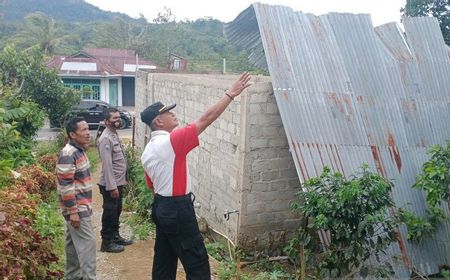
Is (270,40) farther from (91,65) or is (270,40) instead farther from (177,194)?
(91,65)

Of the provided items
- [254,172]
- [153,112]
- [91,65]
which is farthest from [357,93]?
[91,65]

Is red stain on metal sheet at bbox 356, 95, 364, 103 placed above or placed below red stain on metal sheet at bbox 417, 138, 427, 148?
above

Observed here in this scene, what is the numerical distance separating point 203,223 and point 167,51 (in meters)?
39.3

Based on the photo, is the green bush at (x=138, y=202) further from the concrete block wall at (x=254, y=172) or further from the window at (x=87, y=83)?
the window at (x=87, y=83)

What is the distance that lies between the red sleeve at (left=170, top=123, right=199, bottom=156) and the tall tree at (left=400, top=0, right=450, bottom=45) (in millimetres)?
12610

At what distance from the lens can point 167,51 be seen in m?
44.8

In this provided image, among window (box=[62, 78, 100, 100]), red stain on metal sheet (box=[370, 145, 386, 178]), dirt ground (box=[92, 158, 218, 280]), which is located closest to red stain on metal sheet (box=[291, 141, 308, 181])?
red stain on metal sheet (box=[370, 145, 386, 178])

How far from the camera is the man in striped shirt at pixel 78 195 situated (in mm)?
4152

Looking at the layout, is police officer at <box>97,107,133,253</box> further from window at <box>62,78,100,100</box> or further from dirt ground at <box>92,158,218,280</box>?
window at <box>62,78,100,100</box>

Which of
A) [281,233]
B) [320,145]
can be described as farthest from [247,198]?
[320,145]

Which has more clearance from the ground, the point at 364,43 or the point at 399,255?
the point at 364,43

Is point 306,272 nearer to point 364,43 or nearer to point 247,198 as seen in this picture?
point 247,198

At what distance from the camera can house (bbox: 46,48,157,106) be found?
30219mm

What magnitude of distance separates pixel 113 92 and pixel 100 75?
2.02 metres
